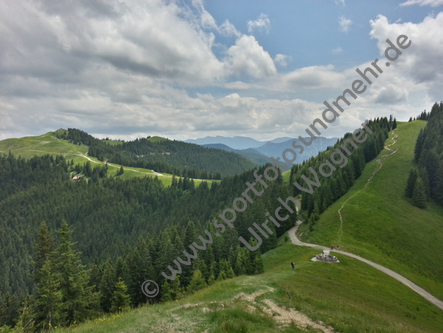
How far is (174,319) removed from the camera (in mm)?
15766

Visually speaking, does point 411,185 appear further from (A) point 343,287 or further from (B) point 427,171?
(A) point 343,287

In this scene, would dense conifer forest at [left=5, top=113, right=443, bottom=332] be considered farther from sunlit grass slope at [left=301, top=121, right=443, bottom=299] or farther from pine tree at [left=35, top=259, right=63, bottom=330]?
sunlit grass slope at [left=301, top=121, right=443, bottom=299]

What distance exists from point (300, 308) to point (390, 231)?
6453 cm

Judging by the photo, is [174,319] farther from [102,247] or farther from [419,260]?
[102,247]

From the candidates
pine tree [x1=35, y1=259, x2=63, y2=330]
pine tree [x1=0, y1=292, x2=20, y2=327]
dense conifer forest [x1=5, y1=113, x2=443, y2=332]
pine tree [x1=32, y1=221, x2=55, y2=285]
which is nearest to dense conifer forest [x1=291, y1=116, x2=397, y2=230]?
dense conifer forest [x1=5, y1=113, x2=443, y2=332]

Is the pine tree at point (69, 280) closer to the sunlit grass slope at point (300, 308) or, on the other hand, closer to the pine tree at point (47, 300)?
the pine tree at point (47, 300)

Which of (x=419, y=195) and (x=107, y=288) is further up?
(x=419, y=195)

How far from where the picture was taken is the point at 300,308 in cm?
2003

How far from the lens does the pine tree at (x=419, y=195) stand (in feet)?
271

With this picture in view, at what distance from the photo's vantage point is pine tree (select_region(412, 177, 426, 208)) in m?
82.6

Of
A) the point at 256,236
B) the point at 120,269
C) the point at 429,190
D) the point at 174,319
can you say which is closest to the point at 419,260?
the point at 256,236

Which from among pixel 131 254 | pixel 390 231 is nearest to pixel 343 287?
pixel 390 231

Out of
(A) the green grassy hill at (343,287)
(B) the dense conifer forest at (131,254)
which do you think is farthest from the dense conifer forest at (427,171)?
(A) the green grassy hill at (343,287)

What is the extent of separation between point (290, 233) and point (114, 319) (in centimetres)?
6937
